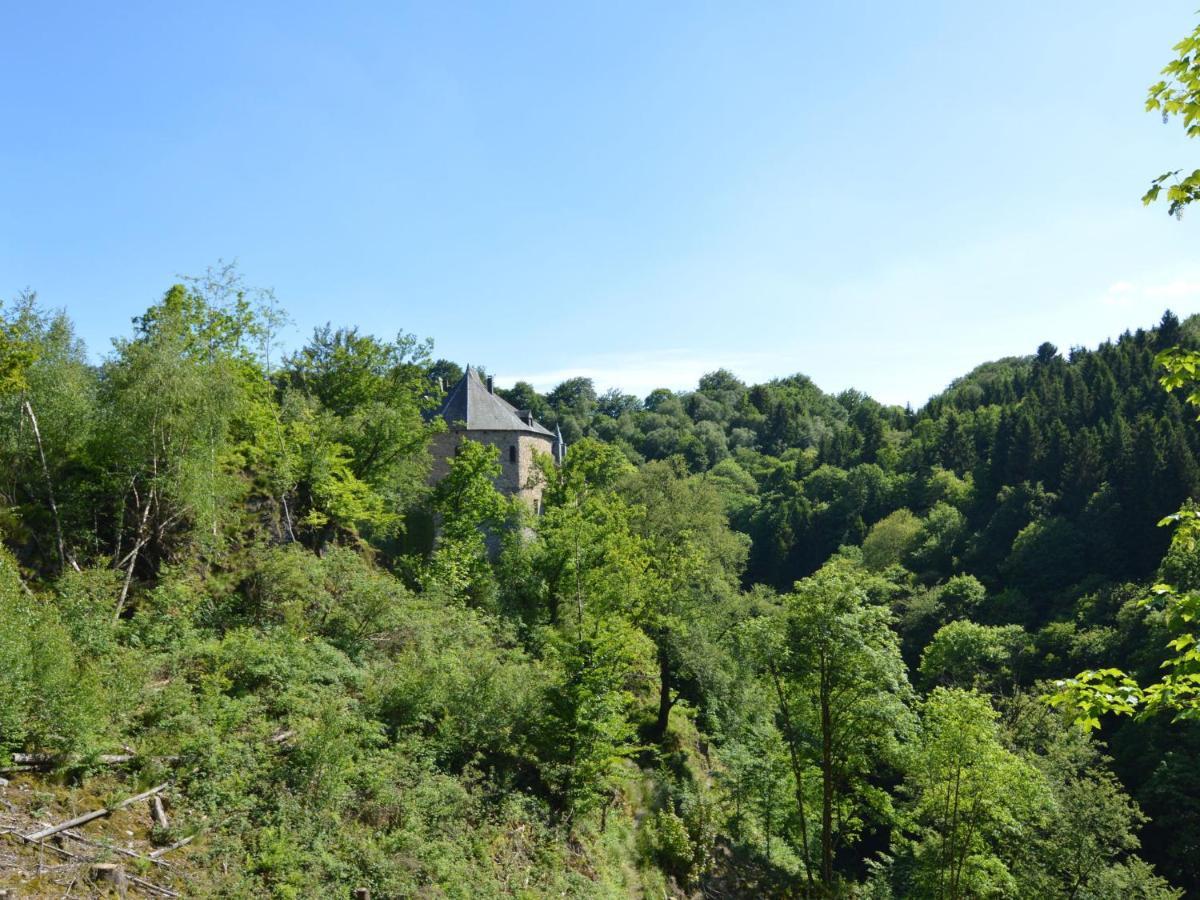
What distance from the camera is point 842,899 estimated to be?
18125 millimetres

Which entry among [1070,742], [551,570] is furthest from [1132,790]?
[551,570]

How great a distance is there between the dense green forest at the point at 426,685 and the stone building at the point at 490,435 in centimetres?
337

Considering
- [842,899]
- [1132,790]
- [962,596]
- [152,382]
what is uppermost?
[152,382]

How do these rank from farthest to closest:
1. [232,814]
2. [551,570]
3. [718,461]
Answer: [718,461] < [551,570] < [232,814]

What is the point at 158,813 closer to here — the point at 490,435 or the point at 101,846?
the point at 101,846

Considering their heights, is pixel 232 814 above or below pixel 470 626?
below

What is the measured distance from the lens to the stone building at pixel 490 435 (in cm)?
3300

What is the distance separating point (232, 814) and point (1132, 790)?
34602mm

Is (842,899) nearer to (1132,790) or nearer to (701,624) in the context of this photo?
(701,624)

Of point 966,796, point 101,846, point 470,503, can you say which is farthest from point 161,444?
point 966,796

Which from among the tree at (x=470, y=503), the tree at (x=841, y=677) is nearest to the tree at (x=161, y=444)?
the tree at (x=470, y=503)

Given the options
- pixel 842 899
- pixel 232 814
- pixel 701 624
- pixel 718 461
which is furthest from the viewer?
pixel 718 461

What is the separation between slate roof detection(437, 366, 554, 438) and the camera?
33125 millimetres

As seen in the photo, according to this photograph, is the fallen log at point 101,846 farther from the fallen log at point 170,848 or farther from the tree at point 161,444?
the tree at point 161,444
